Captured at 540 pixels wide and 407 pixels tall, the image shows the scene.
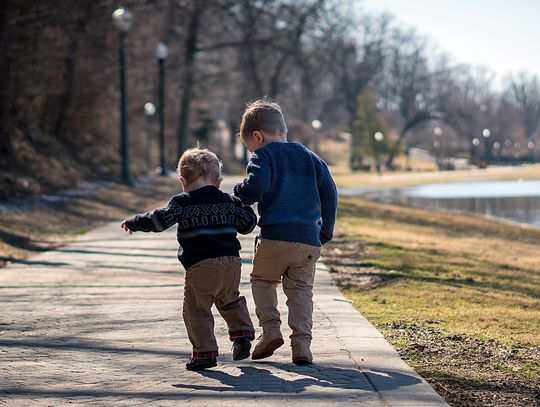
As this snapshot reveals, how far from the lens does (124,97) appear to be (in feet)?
85.7

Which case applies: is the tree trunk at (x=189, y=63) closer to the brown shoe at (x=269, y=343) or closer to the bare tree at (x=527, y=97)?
the brown shoe at (x=269, y=343)

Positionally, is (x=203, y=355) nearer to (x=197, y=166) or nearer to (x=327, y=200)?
(x=197, y=166)

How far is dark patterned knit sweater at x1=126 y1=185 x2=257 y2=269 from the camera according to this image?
5.79m

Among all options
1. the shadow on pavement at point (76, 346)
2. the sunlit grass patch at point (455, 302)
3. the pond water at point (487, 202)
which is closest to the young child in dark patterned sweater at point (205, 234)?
the shadow on pavement at point (76, 346)

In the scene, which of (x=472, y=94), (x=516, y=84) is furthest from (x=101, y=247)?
(x=516, y=84)

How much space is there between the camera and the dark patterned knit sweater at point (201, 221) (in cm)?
579

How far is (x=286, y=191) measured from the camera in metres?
5.85

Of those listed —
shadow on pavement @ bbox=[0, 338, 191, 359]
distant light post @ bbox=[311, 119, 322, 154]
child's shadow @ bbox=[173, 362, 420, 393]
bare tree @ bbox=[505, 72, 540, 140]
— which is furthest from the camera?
bare tree @ bbox=[505, 72, 540, 140]

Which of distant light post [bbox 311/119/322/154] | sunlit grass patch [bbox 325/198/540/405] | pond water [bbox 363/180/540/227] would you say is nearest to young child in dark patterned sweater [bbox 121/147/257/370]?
sunlit grass patch [bbox 325/198/540/405]

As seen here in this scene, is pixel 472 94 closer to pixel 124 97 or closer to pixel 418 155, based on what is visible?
pixel 418 155

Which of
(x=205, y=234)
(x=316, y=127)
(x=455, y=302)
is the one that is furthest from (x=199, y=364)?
(x=316, y=127)

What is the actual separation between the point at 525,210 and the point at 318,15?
12.8 meters

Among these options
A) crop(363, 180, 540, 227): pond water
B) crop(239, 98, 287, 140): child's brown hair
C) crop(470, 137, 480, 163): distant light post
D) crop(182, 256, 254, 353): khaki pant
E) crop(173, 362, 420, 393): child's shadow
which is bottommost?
crop(363, 180, 540, 227): pond water

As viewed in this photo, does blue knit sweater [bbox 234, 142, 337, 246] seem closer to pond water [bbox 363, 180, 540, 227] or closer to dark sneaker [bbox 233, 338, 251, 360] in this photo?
dark sneaker [bbox 233, 338, 251, 360]
